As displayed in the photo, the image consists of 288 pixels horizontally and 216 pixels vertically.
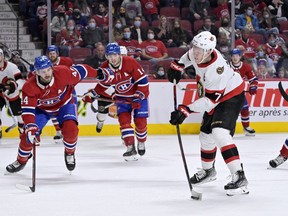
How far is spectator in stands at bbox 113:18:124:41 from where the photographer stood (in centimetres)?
1015

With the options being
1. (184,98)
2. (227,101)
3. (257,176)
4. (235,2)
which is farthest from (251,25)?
(227,101)

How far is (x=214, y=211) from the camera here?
4.69 metres

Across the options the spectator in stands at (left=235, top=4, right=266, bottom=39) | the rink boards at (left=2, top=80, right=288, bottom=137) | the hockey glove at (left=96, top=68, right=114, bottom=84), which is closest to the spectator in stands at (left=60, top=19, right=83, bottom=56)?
the rink boards at (left=2, top=80, right=288, bottom=137)

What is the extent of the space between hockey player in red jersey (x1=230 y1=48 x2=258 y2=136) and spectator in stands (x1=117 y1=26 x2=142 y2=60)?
127 cm

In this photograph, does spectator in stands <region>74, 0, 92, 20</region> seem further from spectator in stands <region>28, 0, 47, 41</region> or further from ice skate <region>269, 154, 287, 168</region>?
ice skate <region>269, 154, 287, 168</region>

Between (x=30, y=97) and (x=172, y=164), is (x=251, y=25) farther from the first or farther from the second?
(x=30, y=97)

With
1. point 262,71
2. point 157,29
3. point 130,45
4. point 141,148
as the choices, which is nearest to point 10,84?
point 141,148

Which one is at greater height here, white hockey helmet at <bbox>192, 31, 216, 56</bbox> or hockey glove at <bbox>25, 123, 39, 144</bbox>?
white hockey helmet at <bbox>192, 31, 216, 56</bbox>

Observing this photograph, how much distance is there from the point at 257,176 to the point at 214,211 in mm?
1642

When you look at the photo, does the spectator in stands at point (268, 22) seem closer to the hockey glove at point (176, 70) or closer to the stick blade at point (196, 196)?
the hockey glove at point (176, 70)

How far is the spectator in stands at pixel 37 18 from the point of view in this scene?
33.9 ft

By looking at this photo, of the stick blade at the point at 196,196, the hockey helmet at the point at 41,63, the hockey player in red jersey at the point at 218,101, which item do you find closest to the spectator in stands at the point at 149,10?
the hockey helmet at the point at 41,63

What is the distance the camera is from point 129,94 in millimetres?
7566

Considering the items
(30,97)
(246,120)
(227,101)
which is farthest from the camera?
(246,120)
